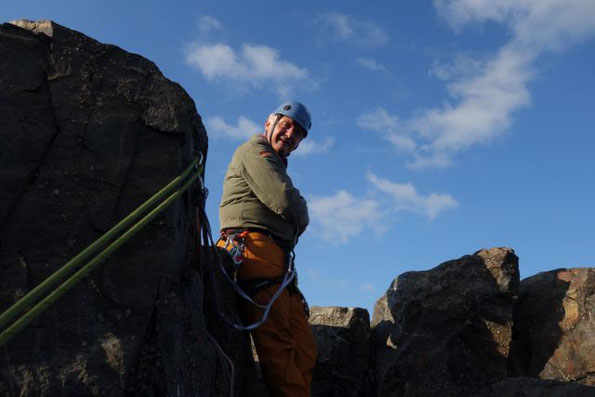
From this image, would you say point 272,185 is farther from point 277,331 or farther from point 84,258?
point 84,258

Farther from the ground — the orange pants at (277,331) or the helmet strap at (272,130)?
the helmet strap at (272,130)

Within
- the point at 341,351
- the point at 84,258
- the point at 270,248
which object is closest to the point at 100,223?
the point at 84,258

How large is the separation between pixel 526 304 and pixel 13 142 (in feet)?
22.2

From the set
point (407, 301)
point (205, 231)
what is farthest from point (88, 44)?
point (407, 301)

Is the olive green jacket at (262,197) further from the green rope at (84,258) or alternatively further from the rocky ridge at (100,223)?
the green rope at (84,258)

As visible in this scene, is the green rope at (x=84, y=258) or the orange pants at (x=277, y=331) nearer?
the green rope at (x=84, y=258)

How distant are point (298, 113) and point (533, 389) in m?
3.80

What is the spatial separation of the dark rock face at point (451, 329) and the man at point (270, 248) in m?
2.08

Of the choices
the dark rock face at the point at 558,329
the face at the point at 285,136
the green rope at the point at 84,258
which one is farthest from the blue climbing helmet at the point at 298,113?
the dark rock face at the point at 558,329

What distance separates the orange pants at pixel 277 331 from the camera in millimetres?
5426

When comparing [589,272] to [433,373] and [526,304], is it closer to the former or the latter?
[526,304]

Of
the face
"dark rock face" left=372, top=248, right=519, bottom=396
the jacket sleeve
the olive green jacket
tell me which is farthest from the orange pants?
"dark rock face" left=372, top=248, right=519, bottom=396

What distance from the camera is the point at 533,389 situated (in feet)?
21.8

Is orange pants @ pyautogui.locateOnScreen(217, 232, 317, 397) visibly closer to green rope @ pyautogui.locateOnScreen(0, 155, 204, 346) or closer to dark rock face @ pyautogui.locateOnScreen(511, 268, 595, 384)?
green rope @ pyautogui.locateOnScreen(0, 155, 204, 346)
